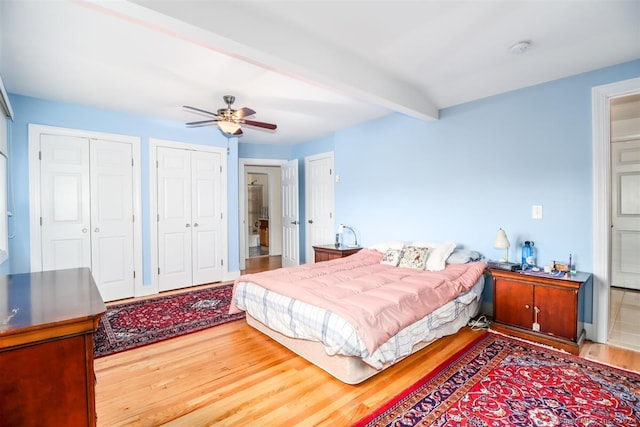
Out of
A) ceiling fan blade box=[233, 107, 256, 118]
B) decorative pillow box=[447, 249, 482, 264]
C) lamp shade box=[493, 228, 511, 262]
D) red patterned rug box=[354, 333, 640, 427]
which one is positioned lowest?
red patterned rug box=[354, 333, 640, 427]

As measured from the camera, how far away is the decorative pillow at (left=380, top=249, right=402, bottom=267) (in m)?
3.49

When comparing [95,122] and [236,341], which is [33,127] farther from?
[236,341]

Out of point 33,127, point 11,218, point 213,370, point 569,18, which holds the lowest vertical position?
point 213,370

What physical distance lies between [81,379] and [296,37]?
2.32 m

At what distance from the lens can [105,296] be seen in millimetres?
3984

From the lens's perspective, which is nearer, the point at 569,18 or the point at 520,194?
the point at 569,18

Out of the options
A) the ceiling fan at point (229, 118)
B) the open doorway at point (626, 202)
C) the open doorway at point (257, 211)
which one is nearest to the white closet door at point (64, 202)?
the ceiling fan at point (229, 118)

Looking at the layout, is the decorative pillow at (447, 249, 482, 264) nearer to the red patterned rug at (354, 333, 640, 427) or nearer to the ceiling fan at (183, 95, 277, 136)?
the red patterned rug at (354, 333, 640, 427)

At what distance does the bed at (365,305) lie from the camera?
6.65 feet

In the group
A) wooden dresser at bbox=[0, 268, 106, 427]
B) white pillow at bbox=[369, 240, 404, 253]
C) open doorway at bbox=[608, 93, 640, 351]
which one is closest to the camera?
wooden dresser at bbox=[0, 268, 106, 427]

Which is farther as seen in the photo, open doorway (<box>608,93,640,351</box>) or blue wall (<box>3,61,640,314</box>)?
open doorway (<box>608,93,640,351</box>)

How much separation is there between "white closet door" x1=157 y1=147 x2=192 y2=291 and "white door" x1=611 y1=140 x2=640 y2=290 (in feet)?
20.5

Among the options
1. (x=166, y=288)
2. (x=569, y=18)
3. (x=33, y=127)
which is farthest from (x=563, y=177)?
(x=33, y=127)

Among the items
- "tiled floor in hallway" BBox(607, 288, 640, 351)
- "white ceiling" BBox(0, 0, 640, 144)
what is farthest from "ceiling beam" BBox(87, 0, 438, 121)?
"tiled floor in hallway" BBox(607, 288, 640, 351)
